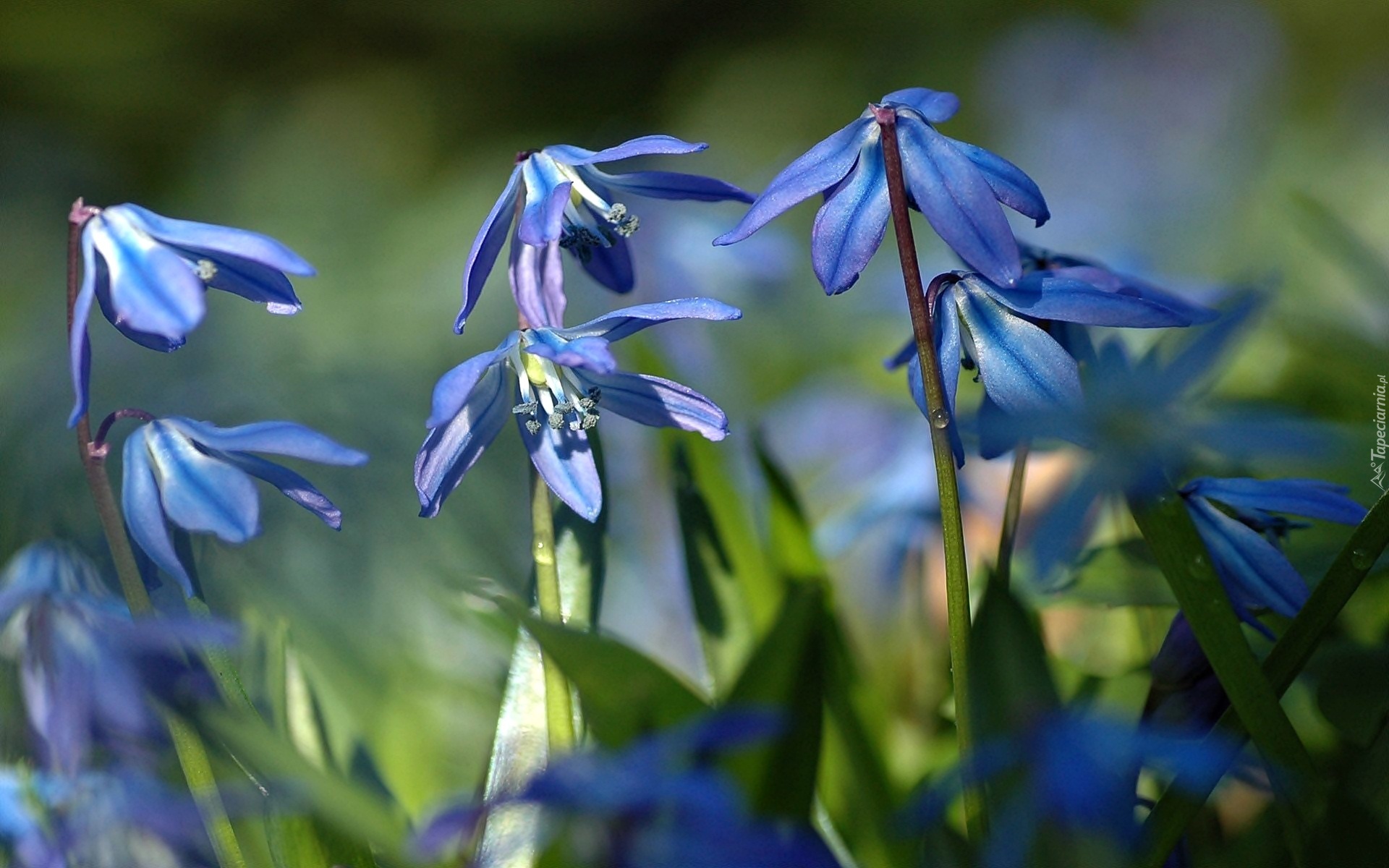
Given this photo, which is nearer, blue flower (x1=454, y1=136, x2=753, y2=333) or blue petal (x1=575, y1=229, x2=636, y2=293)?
blue flower (x1=454, y1=136, x2=753, y2=333)

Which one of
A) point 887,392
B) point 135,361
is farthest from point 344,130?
point 887,392

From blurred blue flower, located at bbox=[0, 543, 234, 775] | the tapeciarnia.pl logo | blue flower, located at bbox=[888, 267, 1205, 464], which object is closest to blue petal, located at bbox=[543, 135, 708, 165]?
blue flower, located at bbox=[888, 267, 1205, 464]

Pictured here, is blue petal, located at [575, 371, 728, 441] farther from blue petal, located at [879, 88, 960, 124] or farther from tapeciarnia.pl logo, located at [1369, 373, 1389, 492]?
tapeciarnia.pl logo, located at [1369, 373, 1389, 492]

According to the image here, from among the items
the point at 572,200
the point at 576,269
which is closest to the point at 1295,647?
the point at 572,200

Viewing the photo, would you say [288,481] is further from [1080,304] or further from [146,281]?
[1080,304]

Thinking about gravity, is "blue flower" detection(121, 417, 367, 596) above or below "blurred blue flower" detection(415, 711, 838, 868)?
above

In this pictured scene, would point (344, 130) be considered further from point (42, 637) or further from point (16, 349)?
point (42, 637)
